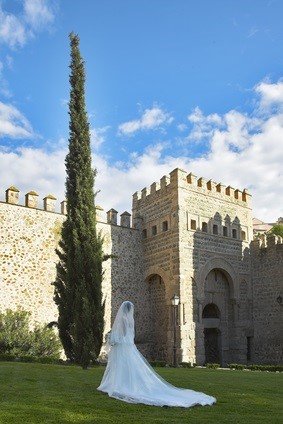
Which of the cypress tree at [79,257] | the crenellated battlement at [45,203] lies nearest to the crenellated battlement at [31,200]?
the crenellated battlement at [45,203]

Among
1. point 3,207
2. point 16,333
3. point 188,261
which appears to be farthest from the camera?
point 188,261

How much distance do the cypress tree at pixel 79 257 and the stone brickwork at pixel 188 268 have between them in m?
5.63

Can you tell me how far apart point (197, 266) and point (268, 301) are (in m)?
4.94

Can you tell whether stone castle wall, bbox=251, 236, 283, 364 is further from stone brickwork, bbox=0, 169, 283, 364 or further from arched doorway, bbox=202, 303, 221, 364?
arched doorway, bbox=202, 303, 221, 364

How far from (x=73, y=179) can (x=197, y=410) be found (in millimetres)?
11112

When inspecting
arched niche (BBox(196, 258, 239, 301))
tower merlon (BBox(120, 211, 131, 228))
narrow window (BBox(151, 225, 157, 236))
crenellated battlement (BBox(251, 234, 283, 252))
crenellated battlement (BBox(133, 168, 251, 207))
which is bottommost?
arched niche (BBox(196, 258, 239, 301))

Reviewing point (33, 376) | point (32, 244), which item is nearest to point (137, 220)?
point (32, 244)

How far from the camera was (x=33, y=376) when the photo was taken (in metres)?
11.8

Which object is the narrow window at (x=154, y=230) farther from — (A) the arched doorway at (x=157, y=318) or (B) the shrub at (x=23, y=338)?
(B) the shrub at (x=23, y=338)

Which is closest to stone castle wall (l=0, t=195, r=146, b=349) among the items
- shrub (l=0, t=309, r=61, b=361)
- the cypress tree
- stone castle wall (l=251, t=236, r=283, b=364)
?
shrub (l=0, t=309, r=61, b=361)

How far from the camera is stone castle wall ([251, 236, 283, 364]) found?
26.0 meters

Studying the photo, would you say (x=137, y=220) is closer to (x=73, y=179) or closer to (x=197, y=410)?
(x=73, y=179)

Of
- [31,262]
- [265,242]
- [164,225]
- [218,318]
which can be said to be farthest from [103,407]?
[265,242]

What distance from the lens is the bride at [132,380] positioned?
26.5 feet
